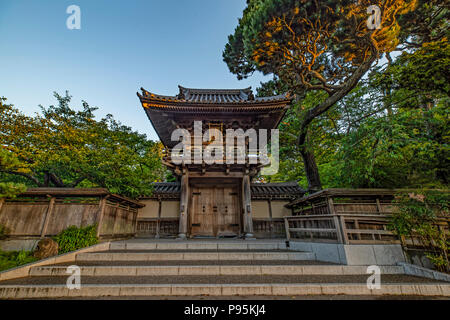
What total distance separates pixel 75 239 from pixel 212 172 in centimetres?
561

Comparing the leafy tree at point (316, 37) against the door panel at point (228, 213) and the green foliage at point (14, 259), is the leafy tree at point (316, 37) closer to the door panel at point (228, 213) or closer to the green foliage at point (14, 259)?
the door panel at point (228, 213)

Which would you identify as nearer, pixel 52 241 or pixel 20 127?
pixel 52 241

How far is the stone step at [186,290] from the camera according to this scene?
3066 mm

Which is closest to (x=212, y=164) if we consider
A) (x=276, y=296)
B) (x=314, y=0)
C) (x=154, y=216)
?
(x=154, y=216)

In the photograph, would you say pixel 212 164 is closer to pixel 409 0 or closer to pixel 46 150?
pixel 46 150

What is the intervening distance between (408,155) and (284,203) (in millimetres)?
5804

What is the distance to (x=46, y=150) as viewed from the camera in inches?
286

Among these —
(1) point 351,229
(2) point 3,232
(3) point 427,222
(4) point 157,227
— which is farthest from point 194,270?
(2) point 3,232

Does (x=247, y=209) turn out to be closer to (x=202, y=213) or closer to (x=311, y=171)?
(x=202, y=213)

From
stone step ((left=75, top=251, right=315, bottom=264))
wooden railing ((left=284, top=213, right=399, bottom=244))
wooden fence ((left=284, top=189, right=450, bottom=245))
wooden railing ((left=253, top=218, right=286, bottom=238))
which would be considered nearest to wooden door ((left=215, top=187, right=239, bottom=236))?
wooden railing ((left=253, top=218, right=286, bottom=238))

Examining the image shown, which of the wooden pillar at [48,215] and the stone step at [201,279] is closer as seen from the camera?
the stone step at [201,279]

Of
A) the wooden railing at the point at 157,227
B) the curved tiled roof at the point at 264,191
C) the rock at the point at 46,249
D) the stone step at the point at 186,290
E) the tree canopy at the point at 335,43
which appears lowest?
the stone step at the point at 186,290

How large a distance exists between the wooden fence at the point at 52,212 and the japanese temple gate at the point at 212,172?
3010mm

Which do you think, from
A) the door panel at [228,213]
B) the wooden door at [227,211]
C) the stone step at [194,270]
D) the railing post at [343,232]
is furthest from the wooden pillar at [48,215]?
the railing post at [343,232]
